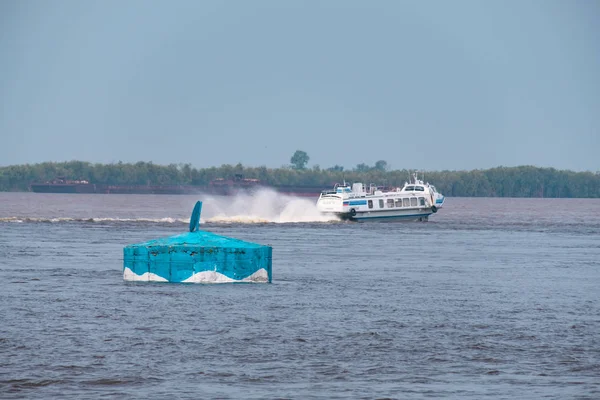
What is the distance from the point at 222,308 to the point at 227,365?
849cm

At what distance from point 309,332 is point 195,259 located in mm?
→ 10294

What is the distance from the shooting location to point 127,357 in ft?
Result: 72.9

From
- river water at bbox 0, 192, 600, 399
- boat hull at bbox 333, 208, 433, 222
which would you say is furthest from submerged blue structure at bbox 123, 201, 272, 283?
boat hull at bbox 333, 208, 433, 222

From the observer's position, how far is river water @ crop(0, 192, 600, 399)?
1995 cm

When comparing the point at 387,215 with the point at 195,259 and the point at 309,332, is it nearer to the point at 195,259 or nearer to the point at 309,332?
the point at 195,259

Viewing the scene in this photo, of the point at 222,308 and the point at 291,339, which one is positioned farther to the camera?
the point at 222,308

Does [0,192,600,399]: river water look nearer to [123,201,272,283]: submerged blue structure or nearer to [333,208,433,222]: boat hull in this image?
[123,201,272,283]: submerged blue structure

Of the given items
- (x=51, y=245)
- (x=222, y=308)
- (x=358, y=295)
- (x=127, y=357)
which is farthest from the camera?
(x=51, y=245)

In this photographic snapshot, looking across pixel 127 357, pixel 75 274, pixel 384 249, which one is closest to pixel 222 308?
pixel 127 357

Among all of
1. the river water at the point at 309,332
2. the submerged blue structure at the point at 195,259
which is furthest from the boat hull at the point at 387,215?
the submerged blue structure at the point at 195,259

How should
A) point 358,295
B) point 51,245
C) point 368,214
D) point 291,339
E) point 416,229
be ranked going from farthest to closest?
1. point 368,214
2. point 416,229
3. point 51,245
4. point 358,295
5. point 291,339

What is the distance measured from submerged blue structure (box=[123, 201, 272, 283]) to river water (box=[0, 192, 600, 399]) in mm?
511

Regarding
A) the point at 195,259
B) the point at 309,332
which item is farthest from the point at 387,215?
the point at 309,332

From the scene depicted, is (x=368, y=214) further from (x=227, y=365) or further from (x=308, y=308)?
(x=227, y=365)
